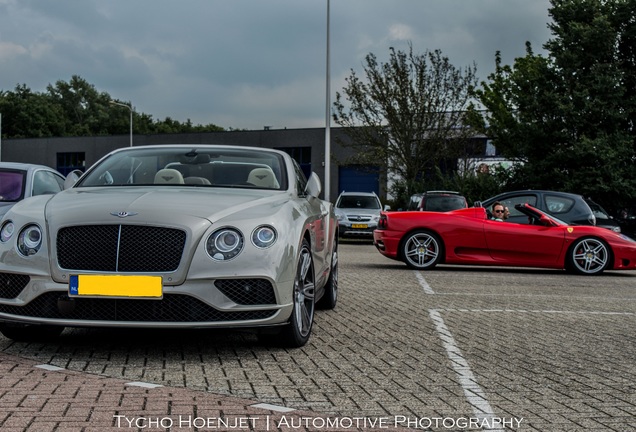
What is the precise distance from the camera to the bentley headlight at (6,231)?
5.57 m

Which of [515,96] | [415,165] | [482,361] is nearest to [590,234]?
[482,361]

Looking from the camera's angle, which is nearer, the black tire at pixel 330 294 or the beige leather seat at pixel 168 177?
the beige leather seat at pixel 168 177

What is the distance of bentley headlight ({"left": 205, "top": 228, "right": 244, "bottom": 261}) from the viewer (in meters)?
5.25

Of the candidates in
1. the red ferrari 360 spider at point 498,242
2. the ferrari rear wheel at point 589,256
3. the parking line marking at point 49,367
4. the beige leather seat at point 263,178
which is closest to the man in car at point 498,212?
the red ferrari 360 spider at point 498,242

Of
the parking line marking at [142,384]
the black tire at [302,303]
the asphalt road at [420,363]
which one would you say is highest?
the black tire at [302,303]

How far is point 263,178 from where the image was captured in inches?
262

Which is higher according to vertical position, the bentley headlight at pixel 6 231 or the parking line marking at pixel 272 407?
the bentley headlight at pixel 6 231

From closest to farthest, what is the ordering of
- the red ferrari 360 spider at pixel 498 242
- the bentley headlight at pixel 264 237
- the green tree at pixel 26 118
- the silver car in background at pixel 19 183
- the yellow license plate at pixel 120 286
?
the yellow license plate at pixel 120 286
the bentley headlight at pixel 264 237
the silver car in background at pixel 19 183
the red ferrari 360 spider at pixel 498 242
the green tree at pixel 26 118

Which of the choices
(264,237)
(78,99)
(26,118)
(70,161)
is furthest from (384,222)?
(78,99)

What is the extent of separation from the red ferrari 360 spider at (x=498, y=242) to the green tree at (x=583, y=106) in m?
12.6

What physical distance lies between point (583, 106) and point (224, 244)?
2287cm

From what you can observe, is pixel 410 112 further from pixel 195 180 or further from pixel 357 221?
pixel 195 180

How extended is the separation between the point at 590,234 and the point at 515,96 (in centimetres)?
1591

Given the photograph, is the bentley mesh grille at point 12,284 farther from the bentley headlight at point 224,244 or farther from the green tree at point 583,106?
the green tree at point 583,106
